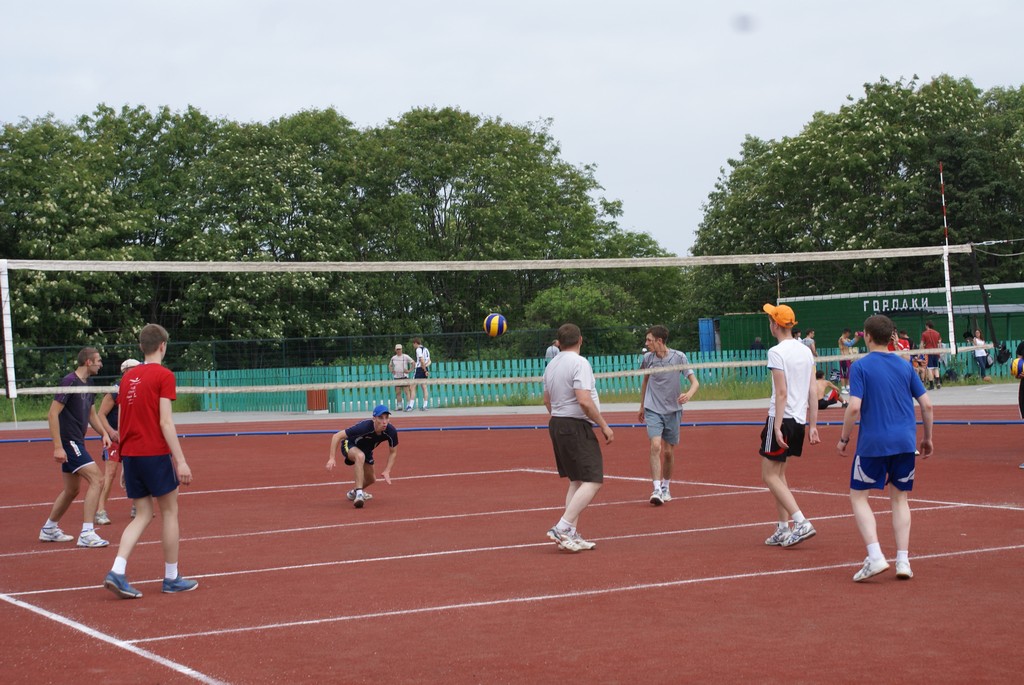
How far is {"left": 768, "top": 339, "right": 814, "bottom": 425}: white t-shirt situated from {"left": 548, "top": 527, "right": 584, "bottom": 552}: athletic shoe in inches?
74.7

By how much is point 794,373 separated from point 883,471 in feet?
5.61

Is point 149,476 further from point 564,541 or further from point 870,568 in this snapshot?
point 870,568

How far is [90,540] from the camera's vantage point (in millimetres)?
11281

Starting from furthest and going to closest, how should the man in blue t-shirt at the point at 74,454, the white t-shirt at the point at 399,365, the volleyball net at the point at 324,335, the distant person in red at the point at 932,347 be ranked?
the volleyball net at the point at 324,335, the white t-shirt at the point at 399,365, the distant person in red at the point at 932,347, the man in blue t-shirt at the point at 74,454

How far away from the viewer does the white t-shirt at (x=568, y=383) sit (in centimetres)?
1015

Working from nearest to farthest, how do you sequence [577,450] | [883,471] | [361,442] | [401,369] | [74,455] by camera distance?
1. [883,471]
2. [577,450]
3. [74,455]
4. [361,442]
5. [401,369]

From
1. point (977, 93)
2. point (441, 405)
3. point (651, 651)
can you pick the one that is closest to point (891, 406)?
point (651, 651)

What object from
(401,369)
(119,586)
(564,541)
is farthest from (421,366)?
(119,586)

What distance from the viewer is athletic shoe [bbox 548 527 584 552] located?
10016mm

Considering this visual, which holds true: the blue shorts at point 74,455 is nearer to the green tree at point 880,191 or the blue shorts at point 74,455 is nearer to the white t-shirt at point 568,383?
the white t-shirt at point 568,383

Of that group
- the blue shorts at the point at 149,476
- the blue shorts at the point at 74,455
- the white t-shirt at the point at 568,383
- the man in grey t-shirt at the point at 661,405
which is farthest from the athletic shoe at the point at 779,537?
the blue shorts at the point at 74,455

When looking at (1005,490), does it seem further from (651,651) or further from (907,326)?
(907,326)

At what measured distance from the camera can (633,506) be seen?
13.1 meters

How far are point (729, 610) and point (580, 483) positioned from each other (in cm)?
279
